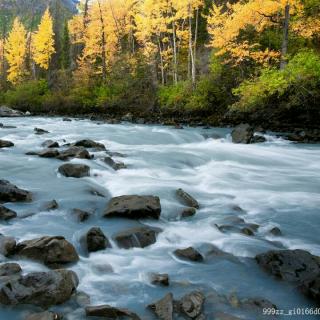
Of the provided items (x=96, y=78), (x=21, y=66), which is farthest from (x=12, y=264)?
(x=21, y=66)

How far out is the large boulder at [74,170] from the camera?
424 inches

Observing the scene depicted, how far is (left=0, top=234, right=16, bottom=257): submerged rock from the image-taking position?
606cm

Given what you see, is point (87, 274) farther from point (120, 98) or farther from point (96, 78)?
point (96, 78)

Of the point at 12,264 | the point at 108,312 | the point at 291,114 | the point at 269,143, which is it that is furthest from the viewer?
the point at 291,114

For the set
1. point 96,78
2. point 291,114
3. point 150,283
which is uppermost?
point 96,78

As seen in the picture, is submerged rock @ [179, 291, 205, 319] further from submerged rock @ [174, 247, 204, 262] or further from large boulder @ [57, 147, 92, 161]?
large boulder @ [57, 147, 92, 161]

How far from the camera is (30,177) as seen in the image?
10844 millimetres

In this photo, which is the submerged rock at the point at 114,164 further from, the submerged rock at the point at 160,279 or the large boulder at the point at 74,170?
the submerged rock at the point at 160,279

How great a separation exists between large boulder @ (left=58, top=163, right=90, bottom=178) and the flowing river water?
24cm

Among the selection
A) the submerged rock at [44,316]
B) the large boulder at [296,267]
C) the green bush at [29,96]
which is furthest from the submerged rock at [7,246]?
the green bush at [29,96]

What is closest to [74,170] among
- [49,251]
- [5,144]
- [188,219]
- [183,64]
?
[188,219]

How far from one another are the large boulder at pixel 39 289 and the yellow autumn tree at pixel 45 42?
46472 mm

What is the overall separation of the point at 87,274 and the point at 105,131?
1568 centimetres

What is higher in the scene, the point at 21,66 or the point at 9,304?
the point at 21,66
